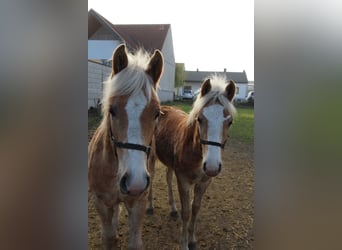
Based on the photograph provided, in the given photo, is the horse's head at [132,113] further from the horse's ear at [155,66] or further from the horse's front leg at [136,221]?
the horse's front leg at [136,221]

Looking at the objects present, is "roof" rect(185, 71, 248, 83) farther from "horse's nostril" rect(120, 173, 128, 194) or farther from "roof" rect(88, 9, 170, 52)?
"horse's nostril" rect(120, 173, 128, 194)

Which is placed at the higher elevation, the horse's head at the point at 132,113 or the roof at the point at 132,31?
the roof at the point at 132,31

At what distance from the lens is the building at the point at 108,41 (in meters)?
0.90

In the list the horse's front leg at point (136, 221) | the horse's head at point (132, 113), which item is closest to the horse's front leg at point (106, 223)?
the horse's front leg at point (136, 221)

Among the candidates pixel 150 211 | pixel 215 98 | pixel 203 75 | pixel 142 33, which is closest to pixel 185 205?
pixel 150 211

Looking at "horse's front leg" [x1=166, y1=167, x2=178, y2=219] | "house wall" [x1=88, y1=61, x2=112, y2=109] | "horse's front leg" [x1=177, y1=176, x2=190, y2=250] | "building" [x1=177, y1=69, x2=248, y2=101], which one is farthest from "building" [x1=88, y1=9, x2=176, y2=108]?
"horse's front leg" [x1=166, y1=167, x2=178, y2=219]

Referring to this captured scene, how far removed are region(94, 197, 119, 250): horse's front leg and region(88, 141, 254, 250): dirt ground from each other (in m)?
0.03

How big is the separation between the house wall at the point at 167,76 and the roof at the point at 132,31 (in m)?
0.06

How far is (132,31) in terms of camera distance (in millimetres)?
1000

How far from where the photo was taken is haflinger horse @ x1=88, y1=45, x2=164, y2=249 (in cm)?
88

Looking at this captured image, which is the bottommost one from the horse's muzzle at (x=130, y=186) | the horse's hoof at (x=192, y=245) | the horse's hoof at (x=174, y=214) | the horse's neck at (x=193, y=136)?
the horse's hoof at (x=192, y=245)

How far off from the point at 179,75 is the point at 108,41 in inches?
12.5
